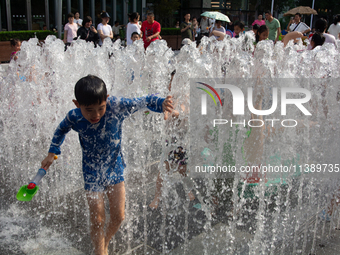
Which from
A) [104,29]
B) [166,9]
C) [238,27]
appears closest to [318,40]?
[238,27]

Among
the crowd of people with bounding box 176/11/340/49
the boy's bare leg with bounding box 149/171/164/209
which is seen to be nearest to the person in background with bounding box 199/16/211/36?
the crowd of people with bounding box 176/11/340/49

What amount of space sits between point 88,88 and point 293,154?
2693 millimetres

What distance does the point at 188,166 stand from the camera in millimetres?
3484

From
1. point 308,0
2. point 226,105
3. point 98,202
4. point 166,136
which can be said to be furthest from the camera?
point 308,0

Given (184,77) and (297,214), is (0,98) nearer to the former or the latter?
(184,77)

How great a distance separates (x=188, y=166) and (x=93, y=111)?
149 centimetres

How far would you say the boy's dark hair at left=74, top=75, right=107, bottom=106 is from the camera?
7.17 feet

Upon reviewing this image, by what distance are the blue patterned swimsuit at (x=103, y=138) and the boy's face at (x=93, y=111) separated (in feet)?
0.29

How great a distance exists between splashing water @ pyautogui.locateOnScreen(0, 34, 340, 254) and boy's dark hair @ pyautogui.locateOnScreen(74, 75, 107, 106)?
489 mm

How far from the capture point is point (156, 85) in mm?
4297

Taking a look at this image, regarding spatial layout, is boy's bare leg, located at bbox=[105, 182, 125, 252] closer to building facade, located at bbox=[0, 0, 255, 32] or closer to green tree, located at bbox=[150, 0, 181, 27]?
building facade, located at bbox=[0, 0, 255, 32]

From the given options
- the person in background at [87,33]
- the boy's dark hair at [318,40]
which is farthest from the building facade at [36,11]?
the boy's dark hair at [318,40]

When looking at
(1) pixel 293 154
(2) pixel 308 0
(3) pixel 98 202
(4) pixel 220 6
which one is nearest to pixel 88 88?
(3) pixel 98 202

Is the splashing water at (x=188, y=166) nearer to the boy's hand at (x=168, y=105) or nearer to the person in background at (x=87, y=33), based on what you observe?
the boy's hand at (x=168, y=105)
